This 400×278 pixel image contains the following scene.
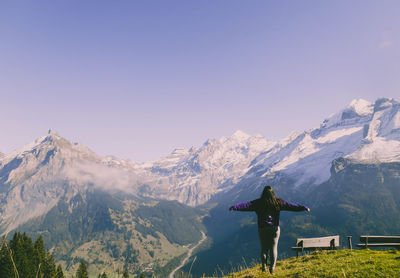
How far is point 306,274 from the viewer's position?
14117 millimetres

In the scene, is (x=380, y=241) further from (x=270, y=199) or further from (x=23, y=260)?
(x=23, y=260)

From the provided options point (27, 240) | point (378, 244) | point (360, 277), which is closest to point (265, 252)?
point (360, 277)

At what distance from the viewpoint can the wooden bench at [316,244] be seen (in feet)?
68.3

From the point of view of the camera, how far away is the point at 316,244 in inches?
837

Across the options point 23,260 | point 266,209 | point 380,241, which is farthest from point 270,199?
point 23,260

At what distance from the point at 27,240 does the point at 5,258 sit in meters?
18.1

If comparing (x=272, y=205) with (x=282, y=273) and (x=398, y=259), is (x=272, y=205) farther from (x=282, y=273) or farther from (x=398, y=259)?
(x=398, y=259)

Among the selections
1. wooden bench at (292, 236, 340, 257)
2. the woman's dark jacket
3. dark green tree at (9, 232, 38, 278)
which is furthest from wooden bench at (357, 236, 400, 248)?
dark green tree at (9, 232, 38, 278)

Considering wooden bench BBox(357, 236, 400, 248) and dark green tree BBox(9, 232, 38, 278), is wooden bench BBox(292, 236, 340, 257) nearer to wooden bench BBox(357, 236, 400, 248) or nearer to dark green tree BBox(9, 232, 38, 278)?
wooden bench BBox(357, 236, 400, 248)

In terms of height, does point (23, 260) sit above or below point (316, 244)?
below

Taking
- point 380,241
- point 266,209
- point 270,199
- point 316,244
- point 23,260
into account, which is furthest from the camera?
point 23,260

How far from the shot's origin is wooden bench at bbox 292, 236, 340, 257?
20.8 meters

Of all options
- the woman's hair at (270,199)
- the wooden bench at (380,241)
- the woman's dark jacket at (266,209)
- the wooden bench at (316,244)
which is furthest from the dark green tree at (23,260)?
the wooden bench at (380,241)

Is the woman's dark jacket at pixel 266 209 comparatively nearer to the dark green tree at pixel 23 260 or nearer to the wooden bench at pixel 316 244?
the wooden bench at pixel 316 244
